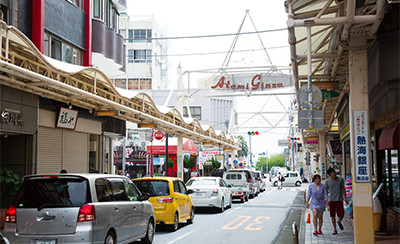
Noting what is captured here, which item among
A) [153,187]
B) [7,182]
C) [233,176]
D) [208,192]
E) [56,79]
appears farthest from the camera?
[233,176]

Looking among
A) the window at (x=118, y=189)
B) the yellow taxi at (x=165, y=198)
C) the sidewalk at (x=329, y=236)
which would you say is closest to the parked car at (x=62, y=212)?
the window at (x=118, y=189)

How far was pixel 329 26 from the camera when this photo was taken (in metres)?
12.3

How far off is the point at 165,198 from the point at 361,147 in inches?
269

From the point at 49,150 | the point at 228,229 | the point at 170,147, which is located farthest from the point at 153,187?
the point at 170,147

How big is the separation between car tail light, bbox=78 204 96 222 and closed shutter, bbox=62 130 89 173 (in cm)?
1015

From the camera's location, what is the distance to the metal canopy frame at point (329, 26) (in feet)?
29.2

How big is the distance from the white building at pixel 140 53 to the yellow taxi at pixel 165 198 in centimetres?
5472

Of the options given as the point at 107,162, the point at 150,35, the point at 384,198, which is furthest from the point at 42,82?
the point at 150,35

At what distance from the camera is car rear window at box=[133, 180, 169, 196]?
1482 centimetres

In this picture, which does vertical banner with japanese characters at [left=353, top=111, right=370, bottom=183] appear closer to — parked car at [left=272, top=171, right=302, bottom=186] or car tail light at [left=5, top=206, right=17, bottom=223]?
car tail light at [left=5, top=206, right=17, bottom=223]

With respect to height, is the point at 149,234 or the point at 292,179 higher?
→ the point at 149,234

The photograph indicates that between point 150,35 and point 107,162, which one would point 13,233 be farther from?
point 150,35

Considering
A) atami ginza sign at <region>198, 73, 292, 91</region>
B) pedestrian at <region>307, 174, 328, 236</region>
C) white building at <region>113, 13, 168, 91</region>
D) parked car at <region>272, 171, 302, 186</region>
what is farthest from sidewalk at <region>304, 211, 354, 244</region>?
white building at <region>113, 13, 168, 91</region>

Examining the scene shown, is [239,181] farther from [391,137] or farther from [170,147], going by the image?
[391,137]
